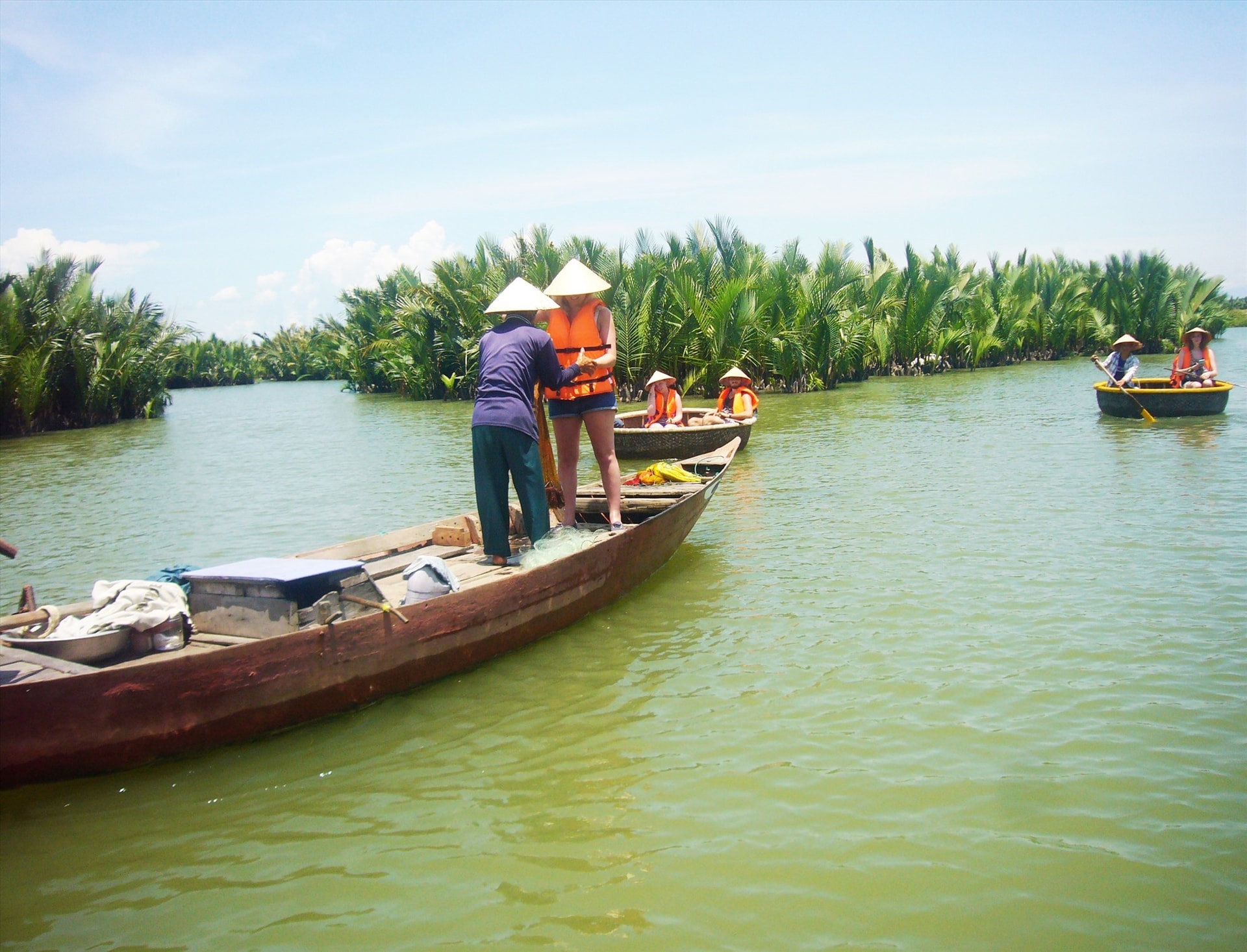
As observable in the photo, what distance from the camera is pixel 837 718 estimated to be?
191 inches

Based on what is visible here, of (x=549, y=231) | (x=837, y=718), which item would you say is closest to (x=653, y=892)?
Result: (x=837, y=718)

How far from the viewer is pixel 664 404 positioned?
14.8 metres

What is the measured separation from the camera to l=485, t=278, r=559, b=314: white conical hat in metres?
6.07

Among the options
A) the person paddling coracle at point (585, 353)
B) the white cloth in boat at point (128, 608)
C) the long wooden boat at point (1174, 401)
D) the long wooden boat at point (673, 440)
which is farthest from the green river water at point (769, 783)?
the long wooden boat at point (1174, 401)

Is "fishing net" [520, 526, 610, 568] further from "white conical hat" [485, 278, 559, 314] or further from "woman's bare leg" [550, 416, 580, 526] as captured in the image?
"white conical hat" [485, 278, 559, 314]

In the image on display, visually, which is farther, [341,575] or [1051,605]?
[1051,605]

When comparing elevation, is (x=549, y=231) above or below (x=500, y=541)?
above

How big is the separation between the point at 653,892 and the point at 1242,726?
10.4 ft

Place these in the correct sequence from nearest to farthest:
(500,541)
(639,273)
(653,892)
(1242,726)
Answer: (653,892), (1242,726), (500,541), (639,273)

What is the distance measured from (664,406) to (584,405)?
8.22m

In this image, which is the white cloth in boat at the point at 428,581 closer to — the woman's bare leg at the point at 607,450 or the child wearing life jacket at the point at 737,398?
the woman's bare leg at the point at 607,450

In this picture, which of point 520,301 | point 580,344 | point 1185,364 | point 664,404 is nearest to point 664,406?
point 664,404

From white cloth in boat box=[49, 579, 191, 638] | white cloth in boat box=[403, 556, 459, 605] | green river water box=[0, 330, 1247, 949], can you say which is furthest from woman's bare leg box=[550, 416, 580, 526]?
white cloth in boat box=[49, 579, 191, 638]

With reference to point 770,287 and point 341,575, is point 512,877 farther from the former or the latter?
point 770,287
